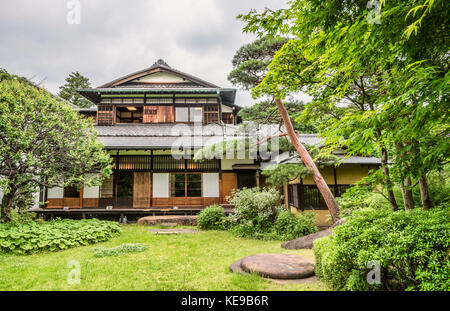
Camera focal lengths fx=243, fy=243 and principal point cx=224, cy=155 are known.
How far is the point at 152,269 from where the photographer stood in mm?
5488

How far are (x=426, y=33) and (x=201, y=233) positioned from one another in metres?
9.09

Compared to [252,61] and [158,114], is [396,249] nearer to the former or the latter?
[252,61]

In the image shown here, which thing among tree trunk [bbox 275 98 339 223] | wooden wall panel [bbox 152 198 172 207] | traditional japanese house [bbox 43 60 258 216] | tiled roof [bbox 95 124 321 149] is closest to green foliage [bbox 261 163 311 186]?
tree trunk [bbox 275 98 339 223]

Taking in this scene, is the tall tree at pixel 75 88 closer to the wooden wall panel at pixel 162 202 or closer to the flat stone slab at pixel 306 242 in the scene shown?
the wooden wall panel at pixel 162 202

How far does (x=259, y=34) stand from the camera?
4141 millimetres

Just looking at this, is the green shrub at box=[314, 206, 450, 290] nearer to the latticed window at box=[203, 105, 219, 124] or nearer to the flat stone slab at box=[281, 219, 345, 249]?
the flat stone slab at box=[281, 219, 345, 249]

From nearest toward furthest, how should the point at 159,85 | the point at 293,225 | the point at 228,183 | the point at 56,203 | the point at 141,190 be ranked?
the point at 293,225 → the point at 56,203 → the point at 141,190 → the point at 228,183 → the point at 159,85

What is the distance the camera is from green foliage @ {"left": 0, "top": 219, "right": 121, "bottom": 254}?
693 cm

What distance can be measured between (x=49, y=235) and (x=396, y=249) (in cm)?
904

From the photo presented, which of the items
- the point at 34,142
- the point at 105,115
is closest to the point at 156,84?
the point at 105,115

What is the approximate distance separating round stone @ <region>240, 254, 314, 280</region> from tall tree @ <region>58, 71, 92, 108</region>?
34.0 m

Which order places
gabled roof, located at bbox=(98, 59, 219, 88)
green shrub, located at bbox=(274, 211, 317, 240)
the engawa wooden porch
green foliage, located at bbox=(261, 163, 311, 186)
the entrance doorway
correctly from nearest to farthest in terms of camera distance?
green shrub, located at bbox=(274, 211, 317, 240) < green foliage, located at bbox=(261, 163, 311, 186) < the engawa wooden porch < the entrance doorway < gabled roof, located at bbox=(98, 59, 219, 88)

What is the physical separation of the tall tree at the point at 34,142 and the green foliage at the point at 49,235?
1.19 m
